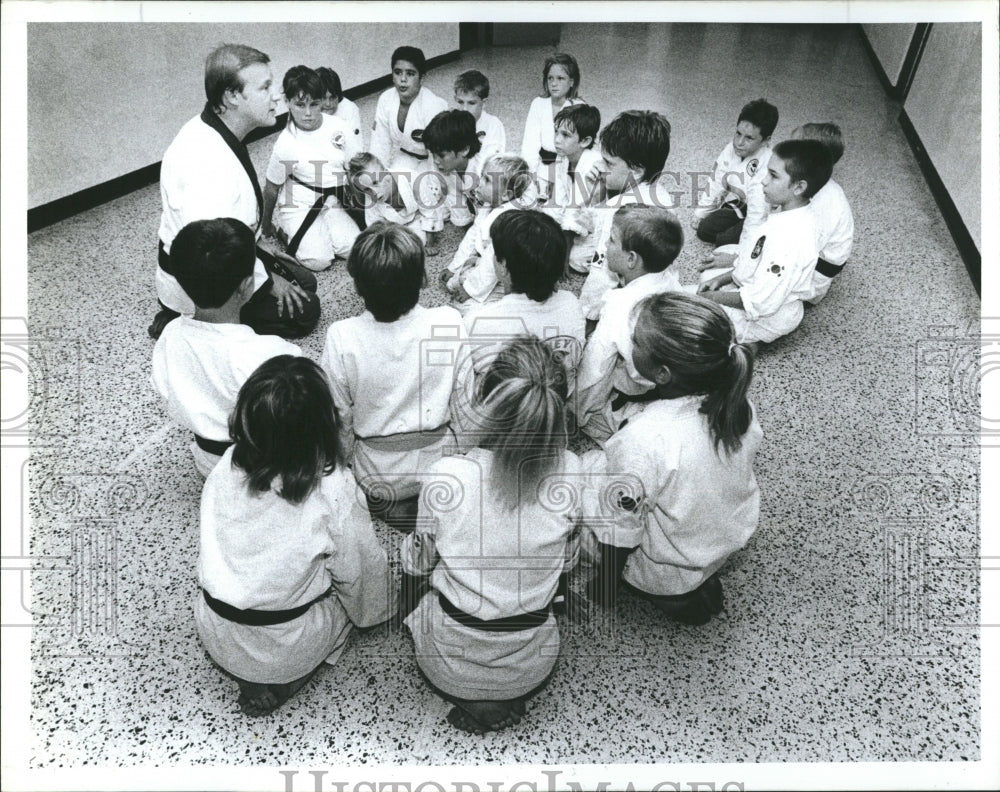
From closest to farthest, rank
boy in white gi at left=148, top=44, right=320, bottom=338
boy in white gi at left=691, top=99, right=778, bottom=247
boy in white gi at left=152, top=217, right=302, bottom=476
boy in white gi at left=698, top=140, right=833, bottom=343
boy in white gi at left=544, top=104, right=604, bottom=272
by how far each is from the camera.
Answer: boy in white gi at left=152, top=217, right=302, bottom=476
boy in white gi at left=148, top=44, right=320, bottom=338
boy in white gi at left=698, top=140, right=833, bottom=343
boy in white gi at left=544, top=104, right=604, bottom=272
boy in white gi at left=691, top=99, right=778, bottom=247

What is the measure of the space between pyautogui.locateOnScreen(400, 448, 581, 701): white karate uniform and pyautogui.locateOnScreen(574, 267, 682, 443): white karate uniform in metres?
0.65

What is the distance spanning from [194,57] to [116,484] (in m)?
2.42

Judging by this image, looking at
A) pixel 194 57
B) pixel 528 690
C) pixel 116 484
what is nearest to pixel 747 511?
pixel 528 690

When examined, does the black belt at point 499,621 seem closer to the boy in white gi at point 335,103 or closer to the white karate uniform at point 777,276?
the white karate uniform at point 777,276

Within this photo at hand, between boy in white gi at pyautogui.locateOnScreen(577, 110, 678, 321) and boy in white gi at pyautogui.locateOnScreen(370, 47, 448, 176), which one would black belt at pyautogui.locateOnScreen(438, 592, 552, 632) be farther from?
boy in white gi at pyautogui.locateOnScreen(370, 47, 448, 176)

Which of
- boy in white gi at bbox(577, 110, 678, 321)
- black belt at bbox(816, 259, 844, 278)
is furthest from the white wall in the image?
boy in white gi at bbox(577, 110, 678, 321)

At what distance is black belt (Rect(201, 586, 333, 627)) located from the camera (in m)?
1.27

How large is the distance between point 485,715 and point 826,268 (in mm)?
2003

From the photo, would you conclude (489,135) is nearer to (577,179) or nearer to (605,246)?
(577,179)

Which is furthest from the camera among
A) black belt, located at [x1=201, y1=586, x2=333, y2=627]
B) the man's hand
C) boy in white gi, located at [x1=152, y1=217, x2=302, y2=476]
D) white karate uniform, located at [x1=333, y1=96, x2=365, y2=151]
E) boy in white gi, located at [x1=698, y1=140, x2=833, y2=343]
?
white karate uniform, located at [x1=333, y1=96, x2=365, y2=151]

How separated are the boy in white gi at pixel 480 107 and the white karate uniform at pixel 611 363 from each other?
1.18m

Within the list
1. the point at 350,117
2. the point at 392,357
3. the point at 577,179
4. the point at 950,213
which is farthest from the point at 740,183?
the point at 392,357

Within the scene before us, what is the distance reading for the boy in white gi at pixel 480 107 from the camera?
9.62 feet

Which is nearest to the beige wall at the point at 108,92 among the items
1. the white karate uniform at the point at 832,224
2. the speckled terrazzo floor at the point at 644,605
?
the speckled terrazzo floor at the point at 644,605
